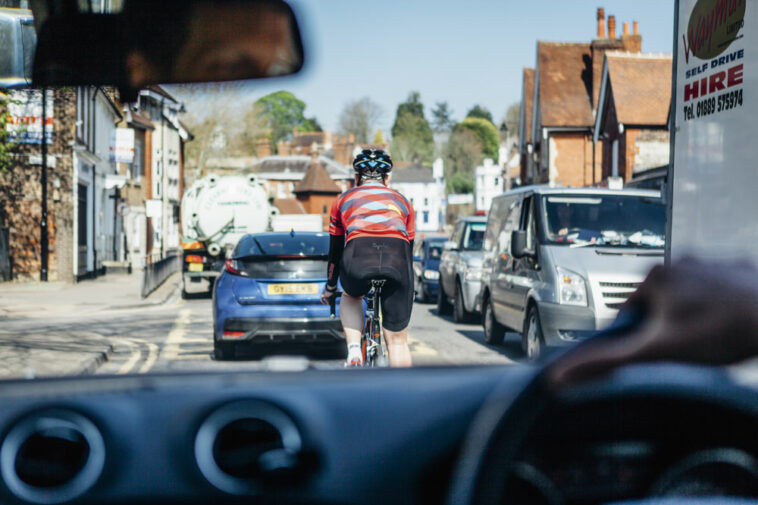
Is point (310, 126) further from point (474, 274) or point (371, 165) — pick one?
point (474, 274)

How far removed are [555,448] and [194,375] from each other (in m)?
0.76

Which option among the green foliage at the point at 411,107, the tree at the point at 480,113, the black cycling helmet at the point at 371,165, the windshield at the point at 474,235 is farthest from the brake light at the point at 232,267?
the windshield at the point at 474,235

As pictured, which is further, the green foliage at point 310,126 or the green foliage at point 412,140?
the green foliage at point 412,140

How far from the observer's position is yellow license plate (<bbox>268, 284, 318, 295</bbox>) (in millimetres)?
7547

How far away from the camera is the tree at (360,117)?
2260 millimetres

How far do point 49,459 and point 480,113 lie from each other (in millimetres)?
1473

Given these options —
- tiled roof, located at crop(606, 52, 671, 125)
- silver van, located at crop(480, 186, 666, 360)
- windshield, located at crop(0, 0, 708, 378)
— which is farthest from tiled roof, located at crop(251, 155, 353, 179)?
tiled roof, located at crop(606, 52, 671, 125)

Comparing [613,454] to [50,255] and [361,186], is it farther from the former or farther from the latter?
[50,255]

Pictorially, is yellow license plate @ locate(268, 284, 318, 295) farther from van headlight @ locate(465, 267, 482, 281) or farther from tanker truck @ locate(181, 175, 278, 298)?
tanker truck @ locate(181, 175, 278, 298)

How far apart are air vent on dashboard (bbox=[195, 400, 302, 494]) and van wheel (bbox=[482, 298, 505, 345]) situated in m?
9.53

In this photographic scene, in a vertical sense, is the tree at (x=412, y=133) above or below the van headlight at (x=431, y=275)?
above

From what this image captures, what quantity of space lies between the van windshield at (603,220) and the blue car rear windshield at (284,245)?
258 centimetres

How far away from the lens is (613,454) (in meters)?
1.94

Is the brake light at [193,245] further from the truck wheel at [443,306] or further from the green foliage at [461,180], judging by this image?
the green foliage at [461,180]
